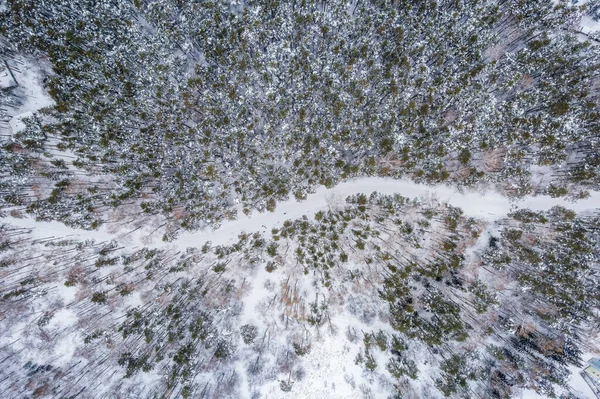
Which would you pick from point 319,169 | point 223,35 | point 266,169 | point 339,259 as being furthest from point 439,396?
point 223,35

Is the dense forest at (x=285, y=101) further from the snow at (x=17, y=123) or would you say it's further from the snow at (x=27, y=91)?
the snow at (x=27, y=91)

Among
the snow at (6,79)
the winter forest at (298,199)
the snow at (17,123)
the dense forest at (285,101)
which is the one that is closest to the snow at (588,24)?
the winter forest at (298,199)

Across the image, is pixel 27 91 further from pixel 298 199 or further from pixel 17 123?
pixel 298 199

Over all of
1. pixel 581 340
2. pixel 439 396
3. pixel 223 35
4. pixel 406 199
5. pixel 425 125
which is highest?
pixel 223 35

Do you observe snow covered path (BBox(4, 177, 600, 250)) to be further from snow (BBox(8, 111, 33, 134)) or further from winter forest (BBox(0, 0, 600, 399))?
snow (BBox(8, 111, 33, 134))

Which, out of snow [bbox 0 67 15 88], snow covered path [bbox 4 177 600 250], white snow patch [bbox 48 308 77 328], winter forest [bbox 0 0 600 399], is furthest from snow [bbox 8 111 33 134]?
white snow patch [bbox 48 308 77 328]

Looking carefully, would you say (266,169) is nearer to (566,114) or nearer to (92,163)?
(92,163)
